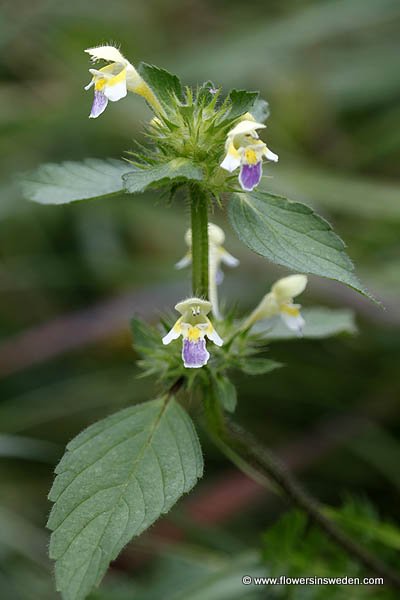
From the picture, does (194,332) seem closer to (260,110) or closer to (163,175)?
(163,175)

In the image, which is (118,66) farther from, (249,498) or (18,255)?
(18,255)

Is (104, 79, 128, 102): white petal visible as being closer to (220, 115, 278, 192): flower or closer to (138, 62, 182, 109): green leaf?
(138, 62, 182, 109): green leaf

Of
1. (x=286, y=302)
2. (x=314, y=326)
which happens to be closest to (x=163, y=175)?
(x=286, y=302)

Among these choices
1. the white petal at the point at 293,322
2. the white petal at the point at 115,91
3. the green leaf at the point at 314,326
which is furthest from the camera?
the green leaf at the point at 314,326

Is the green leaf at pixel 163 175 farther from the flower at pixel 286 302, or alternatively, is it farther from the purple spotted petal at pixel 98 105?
the flower at pixel 286 302

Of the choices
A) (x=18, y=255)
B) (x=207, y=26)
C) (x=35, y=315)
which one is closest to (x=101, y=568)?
(x=35, y=315)

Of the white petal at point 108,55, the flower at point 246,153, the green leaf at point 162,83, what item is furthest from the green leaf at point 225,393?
the white petal at point 108,55
